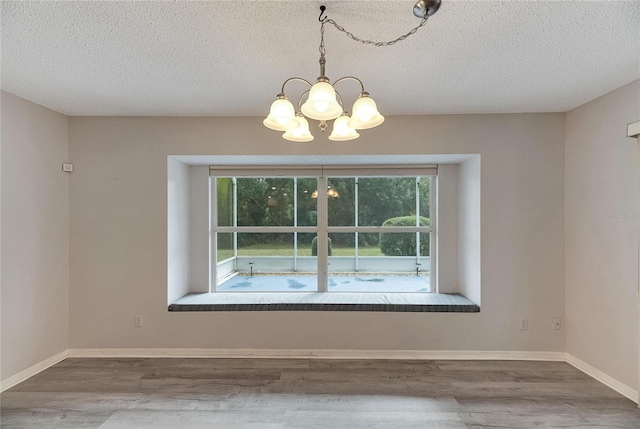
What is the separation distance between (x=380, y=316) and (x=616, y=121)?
2.45m

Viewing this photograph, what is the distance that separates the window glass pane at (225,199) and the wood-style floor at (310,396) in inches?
59.1

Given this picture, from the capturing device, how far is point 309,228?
335 centimetres

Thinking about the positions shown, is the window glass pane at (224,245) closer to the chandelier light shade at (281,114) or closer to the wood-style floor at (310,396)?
the wood-style floor at (310,396)

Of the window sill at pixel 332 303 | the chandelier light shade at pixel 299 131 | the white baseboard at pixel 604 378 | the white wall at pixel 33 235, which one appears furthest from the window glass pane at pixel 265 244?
the white baseboard at pixel 604 378

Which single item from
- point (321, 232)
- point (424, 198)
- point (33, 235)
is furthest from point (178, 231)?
point (424, 198)

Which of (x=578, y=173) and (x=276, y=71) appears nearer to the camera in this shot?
(x=276, y=71)

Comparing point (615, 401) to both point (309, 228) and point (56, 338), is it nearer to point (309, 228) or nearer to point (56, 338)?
point (309, 228)

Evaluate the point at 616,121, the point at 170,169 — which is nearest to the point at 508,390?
the point at 616,121

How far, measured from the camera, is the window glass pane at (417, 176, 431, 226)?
335 centimetres

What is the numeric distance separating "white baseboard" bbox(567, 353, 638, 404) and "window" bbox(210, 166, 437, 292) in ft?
4.42

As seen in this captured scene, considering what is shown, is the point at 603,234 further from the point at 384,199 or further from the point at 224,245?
the point at 224,245

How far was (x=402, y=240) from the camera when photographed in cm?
338

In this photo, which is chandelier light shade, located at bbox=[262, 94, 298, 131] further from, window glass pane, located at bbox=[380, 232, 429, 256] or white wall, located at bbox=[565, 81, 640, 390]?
white wall, located at bbox=[565, 81, 640, 390]

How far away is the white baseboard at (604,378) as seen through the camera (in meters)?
2.14
